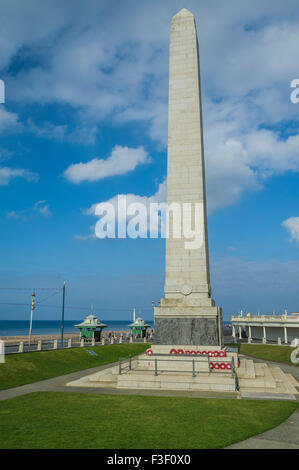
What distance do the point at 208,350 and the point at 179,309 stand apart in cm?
298

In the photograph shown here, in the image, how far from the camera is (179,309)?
74.9 feet

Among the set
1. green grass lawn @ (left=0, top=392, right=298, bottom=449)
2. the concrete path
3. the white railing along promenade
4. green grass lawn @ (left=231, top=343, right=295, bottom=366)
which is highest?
the white railing along promenade

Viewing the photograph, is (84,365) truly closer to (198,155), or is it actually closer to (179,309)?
(179,309)

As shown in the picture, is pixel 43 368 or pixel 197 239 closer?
pixel 43 368

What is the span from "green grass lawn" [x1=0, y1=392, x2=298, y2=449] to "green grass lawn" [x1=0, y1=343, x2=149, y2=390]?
522 cm

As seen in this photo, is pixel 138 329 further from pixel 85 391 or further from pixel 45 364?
pixel 85 391

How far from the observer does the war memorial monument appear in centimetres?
1706

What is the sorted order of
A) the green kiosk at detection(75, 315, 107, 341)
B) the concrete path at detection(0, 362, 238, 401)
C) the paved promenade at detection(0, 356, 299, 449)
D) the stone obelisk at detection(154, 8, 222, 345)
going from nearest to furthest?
the paved promenade at detection(0, 356, 299, 449), the concrete path at detection(0, 362, 238, 401), the stone obelisk at detection(154, 8, 222, 345), the green kiosk at detection(75, 315, 107, 341)

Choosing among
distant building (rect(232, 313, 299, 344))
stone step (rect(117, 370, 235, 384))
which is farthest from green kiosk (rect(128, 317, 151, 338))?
stone step (rect(117, 370, 235, 384))

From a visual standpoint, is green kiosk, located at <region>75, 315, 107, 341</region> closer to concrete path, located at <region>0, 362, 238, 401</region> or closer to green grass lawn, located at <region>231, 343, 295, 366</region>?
green grass lawn, located at <region>231, 343, 295, 366</region>

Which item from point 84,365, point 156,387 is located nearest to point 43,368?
point 84,365

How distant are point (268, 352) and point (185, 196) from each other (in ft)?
63.0
